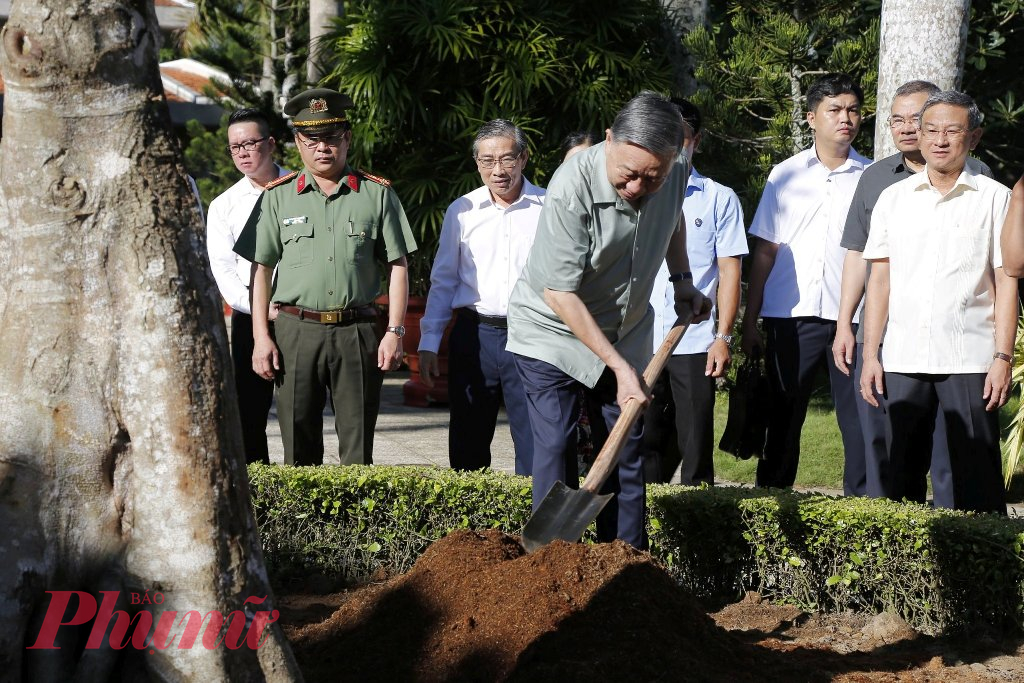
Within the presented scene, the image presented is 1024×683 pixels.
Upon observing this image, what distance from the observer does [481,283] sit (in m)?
6.19

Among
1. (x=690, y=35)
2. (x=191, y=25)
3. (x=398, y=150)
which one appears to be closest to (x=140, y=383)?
(x=690, y=35)

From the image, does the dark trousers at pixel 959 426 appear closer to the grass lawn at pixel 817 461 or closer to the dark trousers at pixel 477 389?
the dark trousers at pixel 477 389

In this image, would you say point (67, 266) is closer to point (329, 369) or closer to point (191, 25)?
point (329, 369)

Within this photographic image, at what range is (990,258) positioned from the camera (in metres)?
5.12

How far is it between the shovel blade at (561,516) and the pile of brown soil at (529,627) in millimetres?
95

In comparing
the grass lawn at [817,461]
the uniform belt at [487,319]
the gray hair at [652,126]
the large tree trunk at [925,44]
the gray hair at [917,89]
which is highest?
the large tree trunk at [925,44]

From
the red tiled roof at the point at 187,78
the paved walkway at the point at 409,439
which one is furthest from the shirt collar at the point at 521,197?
the red tiled roof at the point at 187,78

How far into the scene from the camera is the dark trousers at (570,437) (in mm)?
4484

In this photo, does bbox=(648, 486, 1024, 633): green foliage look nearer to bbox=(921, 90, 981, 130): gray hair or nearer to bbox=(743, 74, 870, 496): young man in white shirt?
bbox=(743, 74, 870, 496): young man in white shirt

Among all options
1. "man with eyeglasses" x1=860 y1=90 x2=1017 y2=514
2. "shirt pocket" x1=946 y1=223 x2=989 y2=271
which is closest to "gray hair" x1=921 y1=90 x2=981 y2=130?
"man with eyeglasses" x1=860 y1=90 x2=1017 y2=514

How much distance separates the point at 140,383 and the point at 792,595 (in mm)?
2916

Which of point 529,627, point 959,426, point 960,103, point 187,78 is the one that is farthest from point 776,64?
point 187,78

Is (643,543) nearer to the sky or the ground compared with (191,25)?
nearer to the ground

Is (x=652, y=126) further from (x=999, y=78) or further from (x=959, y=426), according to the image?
(x=999, y=78)
